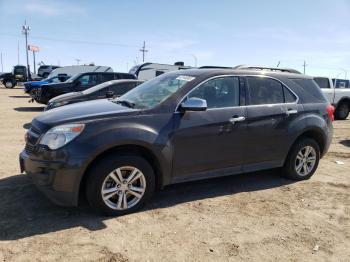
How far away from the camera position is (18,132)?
938 centimetres

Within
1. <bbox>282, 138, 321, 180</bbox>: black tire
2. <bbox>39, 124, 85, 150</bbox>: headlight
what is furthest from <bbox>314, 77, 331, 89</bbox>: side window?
<bbox>39, 124, 85, 150</bbox>: headlight

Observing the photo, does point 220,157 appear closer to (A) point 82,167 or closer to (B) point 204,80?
(B) point 204,80

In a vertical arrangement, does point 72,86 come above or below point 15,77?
below

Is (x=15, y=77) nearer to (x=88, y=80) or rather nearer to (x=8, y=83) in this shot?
(x=8, y=83)

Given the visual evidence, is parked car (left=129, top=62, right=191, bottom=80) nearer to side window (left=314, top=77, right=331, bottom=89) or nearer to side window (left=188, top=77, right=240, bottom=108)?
side window (left=314, top=77, right=331, bottom=89)

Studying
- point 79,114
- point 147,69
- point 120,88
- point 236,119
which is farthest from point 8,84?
point 236,119

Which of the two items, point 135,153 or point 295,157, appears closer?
point 135,153

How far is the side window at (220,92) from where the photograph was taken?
4.86 meters

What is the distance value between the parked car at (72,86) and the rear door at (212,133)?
35.5 ft

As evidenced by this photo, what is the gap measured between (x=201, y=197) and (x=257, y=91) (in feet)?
5.65

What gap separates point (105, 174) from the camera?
4094 millimetres

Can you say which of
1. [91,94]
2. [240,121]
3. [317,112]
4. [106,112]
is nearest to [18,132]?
[91,94]

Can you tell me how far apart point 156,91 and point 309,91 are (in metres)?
2.58

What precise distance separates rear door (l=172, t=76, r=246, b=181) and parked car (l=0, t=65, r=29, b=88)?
1449 inches
